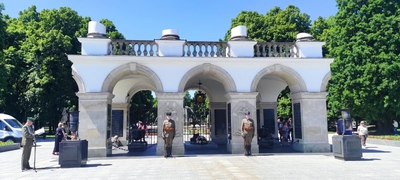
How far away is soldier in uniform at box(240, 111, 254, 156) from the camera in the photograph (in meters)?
12.2

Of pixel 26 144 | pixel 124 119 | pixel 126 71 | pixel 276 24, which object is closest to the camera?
pixel 26 144

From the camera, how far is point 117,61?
41.8 feet

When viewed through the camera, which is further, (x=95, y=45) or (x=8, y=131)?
→ (x=8, y=131)

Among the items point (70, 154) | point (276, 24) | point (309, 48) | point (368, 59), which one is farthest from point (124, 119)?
point (276, 24)

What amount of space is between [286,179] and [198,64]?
6740 mm

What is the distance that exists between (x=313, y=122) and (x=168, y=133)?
A: 20.5 ft

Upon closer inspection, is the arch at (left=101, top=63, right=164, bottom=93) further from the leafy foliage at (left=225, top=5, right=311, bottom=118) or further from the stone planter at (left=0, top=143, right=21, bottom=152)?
the leafy foliage at (left=225, top=5, right=311, bottom=118)

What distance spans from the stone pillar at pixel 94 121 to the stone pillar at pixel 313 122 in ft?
27.0

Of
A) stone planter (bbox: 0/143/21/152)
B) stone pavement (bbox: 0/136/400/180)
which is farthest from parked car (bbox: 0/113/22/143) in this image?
stone pavement (bbox: 0/136/400/180)

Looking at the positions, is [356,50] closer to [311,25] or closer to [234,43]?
[311,25]

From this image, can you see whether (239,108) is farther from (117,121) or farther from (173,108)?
(117,121)

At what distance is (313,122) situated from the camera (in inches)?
527

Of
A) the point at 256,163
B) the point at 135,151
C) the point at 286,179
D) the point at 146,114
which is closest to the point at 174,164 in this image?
the point at 256,163

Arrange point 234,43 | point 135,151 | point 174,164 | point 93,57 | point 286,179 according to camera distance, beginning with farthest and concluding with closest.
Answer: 1. point 135,151
2. point 234,43
3. point 93,57
4. point 174,164
5. point 286,179
